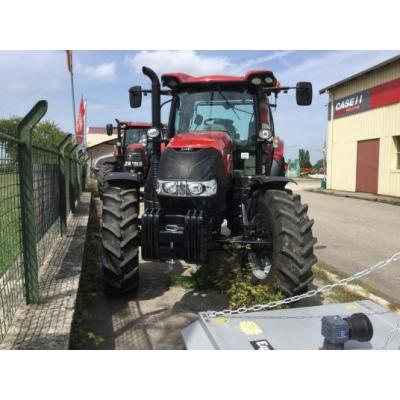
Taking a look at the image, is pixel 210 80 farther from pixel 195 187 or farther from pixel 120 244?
pixel 120 244

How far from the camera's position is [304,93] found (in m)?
4.83

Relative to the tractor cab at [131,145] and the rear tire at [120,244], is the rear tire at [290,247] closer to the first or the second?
the rear tire at [120,244]

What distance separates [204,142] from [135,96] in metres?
1.33

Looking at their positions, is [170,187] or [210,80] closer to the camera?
[170,187]

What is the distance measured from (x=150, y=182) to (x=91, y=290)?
1.31 m

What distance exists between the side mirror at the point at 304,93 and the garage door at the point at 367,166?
44.0 feet

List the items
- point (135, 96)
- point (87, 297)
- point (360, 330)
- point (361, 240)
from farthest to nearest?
point (361, 240) < point (135, 96) < point (87, 297) < point (360, 330)

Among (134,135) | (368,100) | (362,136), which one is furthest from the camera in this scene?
(362,136)

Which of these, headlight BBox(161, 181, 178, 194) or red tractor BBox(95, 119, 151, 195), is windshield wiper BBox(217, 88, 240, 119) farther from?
red tractor BBox(95, 119, 151, 195)

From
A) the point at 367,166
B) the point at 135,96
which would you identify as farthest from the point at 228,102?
the point at 367,166

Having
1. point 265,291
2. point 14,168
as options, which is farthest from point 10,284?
point 265,291

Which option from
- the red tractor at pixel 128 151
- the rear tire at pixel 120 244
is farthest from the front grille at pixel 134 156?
the rear tire at pixel 120 244

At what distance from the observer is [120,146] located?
13367 mm

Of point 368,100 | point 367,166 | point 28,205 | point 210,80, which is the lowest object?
point 367,166
